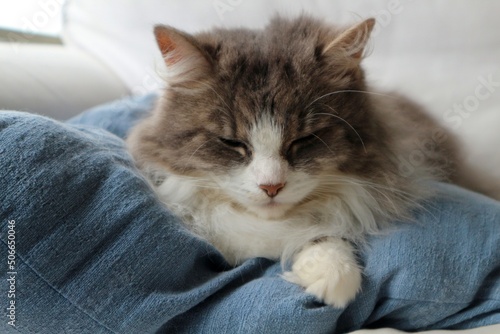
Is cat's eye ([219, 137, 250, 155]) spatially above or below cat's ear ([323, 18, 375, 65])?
below

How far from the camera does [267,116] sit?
1.13 m

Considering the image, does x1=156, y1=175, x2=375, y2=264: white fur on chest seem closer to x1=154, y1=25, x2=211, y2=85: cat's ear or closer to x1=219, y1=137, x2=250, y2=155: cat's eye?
x1=219, y1=137, x2=250, y2=155: cat's eye

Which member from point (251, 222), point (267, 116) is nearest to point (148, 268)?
point (251, 222)

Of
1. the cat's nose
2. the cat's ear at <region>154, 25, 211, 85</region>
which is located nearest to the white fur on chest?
the cat's nose

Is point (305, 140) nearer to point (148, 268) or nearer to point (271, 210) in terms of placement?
point (271, 210)

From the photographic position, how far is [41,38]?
2422 millimetres

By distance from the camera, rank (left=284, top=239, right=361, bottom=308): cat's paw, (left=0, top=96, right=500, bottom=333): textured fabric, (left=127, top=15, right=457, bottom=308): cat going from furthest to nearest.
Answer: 1. (left=127, top=15, right=457, bottom=308): cat
2. (left=284, top=239, right=361, bottom=308): cat's paw
3. (left=0, top=96, right=500, bottom=333): textured fabric

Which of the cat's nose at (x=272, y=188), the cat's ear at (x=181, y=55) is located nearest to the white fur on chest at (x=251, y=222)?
the cat's nose at (x=272, y=188)

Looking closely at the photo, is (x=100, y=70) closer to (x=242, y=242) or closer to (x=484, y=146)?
(x=242, y=242)

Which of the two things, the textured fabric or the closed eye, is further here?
the closed eye

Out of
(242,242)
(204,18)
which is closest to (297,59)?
(242,242)

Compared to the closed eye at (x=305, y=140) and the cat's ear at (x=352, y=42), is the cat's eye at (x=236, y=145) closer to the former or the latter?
the closed eye at (x=305, y=140)

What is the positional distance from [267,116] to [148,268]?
47 centimetres

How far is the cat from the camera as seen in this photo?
114cm
